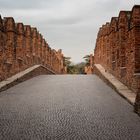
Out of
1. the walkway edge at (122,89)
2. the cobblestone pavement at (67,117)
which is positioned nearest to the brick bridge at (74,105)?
the cobblestone pavement at (67,117)

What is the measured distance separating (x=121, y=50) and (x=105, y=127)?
289 inches

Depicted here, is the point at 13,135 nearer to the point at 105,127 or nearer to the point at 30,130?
the point at 30,130

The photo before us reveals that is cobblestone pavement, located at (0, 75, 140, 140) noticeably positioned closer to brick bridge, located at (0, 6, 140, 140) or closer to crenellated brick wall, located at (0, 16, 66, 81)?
brick bridge, located at (0, 6, 140, 140)

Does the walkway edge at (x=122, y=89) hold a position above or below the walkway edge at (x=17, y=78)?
below

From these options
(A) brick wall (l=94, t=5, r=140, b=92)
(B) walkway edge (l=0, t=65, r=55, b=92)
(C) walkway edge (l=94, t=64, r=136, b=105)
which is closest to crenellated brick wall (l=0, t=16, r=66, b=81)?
(B) walkway edge (l=0, t=65, r=55, b=92)

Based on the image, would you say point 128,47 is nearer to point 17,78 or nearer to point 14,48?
point 17,78

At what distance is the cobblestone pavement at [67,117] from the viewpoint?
6.12 meters

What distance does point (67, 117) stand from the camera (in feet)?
24.5

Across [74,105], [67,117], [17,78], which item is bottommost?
[67,117]

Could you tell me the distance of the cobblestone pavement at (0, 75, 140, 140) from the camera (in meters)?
6.12

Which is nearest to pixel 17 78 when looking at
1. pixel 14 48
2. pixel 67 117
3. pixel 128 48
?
pixel 14 48

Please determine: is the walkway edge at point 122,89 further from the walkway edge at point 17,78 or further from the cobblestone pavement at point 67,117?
the walkway edge at point 17,78

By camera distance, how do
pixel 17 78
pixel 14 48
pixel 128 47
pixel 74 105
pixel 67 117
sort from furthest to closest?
pixel 14 48, pixel 17 78, pixel 128 47, pixel 74 105, pixel 67 117

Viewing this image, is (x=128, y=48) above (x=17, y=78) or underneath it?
above
